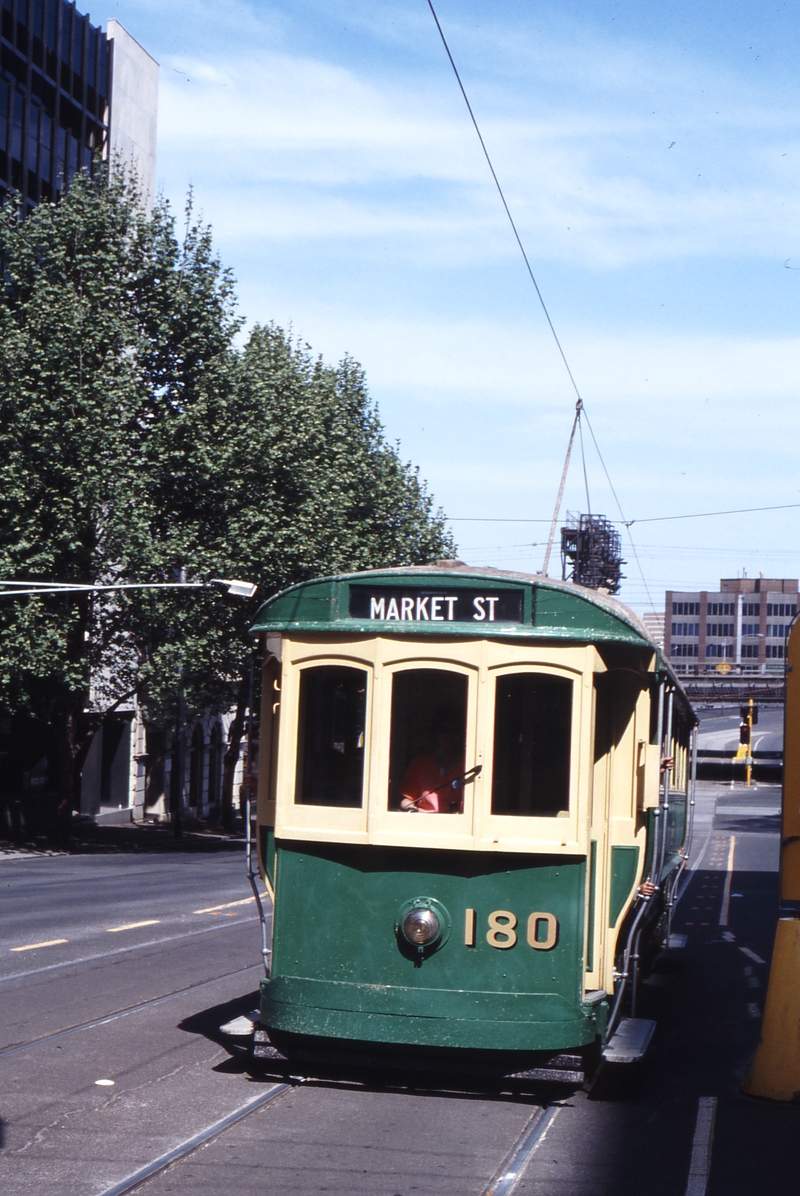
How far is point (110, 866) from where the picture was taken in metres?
28.3

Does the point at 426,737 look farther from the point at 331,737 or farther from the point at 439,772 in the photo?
the point at 331,737

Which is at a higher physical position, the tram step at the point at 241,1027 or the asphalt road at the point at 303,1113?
the tram step at the point at 241,1027

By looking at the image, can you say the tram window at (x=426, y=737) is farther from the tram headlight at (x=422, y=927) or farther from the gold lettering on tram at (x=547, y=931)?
the gold lettering on tram at (x=547, y=931)

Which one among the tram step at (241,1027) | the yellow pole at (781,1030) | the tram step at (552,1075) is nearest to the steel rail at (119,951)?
the tram step at (241,1027)

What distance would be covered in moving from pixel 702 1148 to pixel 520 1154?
0.94 m

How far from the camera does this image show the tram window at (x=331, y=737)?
8062mm

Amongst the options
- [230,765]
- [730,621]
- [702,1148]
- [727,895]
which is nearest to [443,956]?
[702,1148]

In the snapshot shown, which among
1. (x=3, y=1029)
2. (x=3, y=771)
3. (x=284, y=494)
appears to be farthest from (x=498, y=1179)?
(x=3, y=771)

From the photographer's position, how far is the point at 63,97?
42.8m

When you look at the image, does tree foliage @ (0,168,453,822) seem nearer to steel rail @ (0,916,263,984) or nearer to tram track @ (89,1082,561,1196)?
steel rail @ (0,916,263,984)

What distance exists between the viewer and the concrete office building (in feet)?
131

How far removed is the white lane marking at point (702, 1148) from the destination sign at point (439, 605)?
9.41 feet

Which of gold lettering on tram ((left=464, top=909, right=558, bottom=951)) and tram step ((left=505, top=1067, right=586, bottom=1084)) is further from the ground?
gold lettering on tram ((left=464, top=909, right=558, bottom=951))

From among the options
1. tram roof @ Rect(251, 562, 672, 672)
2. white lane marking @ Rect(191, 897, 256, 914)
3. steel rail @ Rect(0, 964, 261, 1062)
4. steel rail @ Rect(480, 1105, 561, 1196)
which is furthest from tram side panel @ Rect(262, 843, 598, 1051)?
white lane marking @ Rect(191, 897, 256, 914)
